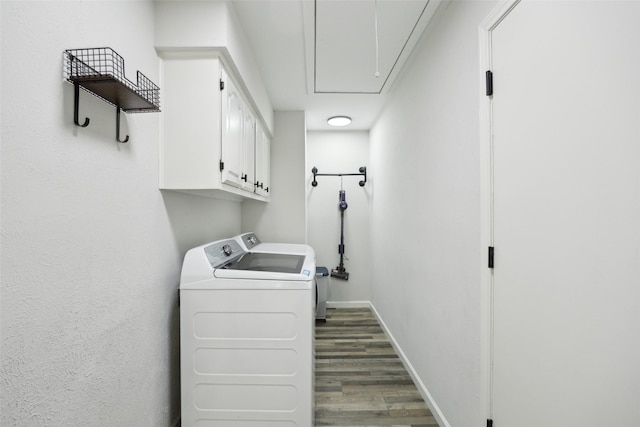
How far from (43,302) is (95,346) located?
1.02ft

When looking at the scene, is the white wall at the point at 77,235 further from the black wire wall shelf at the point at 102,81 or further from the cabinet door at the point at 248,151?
the cabinet door at the point at 248,151

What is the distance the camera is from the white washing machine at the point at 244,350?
1477mm

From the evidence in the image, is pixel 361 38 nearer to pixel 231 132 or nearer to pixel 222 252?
pixel 231 132

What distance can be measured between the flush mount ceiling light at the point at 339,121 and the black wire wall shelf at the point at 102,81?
2579 millimetres

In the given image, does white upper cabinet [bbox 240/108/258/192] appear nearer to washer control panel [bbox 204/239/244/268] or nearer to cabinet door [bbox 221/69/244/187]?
cabinet door [bbox 221/69/244/187]

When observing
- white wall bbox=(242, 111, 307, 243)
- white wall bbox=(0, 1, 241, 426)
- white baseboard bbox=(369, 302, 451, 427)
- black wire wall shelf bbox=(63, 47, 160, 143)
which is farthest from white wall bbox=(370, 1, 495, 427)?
white wall bbox=(0, 1, 241, 426)

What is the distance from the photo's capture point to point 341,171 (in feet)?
13.3

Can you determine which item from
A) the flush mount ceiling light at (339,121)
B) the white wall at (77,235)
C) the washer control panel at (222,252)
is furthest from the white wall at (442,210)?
the white wall at (77,235)

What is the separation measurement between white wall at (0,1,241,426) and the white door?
1642 mm

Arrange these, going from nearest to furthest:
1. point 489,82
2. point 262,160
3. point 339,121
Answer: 1. point 489,82
2. point 262,160
3. point 339,121

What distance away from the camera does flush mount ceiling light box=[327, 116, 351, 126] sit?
11.4 feet

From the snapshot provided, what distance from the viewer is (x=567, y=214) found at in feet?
2.82

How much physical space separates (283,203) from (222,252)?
4.43ft

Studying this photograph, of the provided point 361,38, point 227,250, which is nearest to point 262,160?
point 227,250
